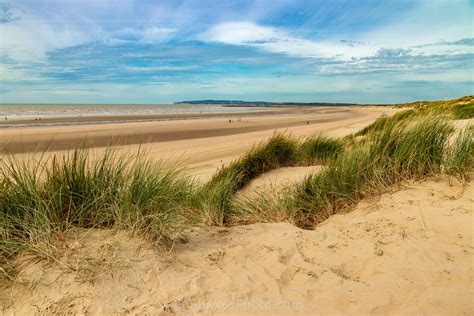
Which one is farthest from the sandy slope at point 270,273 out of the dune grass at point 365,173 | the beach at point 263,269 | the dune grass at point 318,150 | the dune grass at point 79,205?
the dune grass at point 318,150

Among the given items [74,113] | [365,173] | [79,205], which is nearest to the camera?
[79,205]

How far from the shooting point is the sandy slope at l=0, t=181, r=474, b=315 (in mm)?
2672

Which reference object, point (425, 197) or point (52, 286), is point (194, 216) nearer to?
point (52, 286)

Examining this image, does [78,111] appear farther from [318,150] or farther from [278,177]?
[278,177]

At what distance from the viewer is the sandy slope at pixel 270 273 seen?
2672 millimetres

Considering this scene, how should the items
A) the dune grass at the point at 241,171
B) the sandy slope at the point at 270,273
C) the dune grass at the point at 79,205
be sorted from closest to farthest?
the sandy slope at the point at 270,273 → the dune grass at the point at 79,205 → the dune grass at the point at 241,171

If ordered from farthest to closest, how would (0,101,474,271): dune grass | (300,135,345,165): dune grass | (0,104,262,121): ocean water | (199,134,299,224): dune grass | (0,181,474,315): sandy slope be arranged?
(0,104,262,121): ocean water, (300,135,345,165): dune grass, (199,134,299,224): dune grass, (0,101,474,271): dune grass, (0,181,474,315): sandy slope

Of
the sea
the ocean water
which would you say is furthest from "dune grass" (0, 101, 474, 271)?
the ocean water

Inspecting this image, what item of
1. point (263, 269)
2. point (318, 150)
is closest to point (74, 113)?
point (318, 150)

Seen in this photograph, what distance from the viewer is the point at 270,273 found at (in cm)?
315

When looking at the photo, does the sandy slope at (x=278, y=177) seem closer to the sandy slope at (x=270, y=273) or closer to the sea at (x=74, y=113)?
the sandy slope at (x=270, y=273)

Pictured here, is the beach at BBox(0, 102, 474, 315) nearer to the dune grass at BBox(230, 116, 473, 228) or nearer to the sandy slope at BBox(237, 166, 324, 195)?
the dune grass at BBox(230, 116, 473, 228)

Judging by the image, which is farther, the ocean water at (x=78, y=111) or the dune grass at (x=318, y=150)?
the ocean water at (x=78, y=111)

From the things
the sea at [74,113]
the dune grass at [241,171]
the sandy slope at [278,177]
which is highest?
the sea at [74,113]
